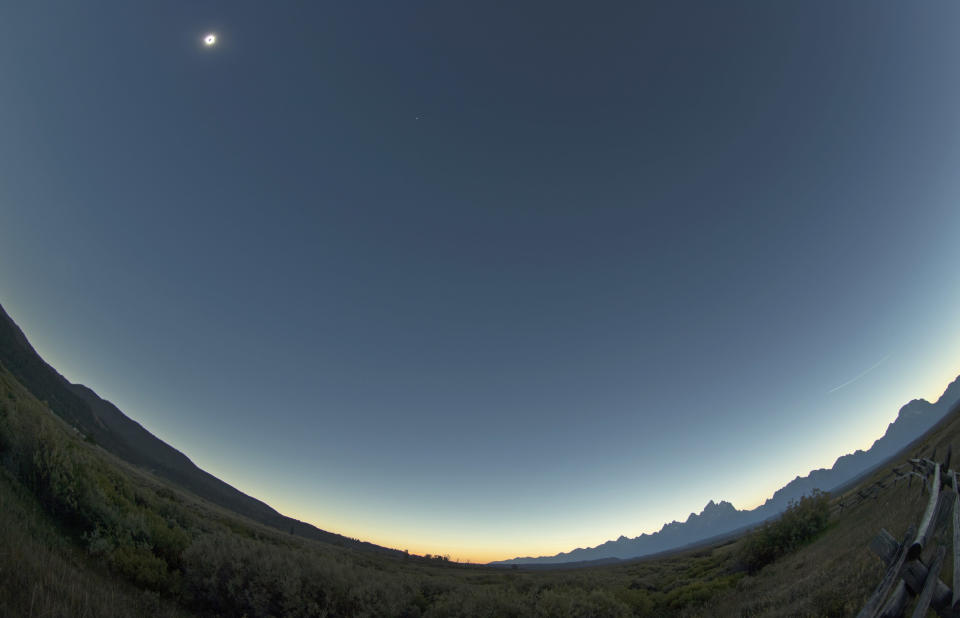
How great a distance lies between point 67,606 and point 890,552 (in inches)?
492

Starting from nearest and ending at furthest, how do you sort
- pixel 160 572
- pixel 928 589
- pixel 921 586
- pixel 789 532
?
pixel 928 589, pixel 921 586, pixel 160 572, pixel 789 532

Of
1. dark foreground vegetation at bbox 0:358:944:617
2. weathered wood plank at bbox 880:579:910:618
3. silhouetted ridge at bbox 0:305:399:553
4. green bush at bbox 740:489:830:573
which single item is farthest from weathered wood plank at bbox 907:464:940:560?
silhouetted ridge at bbox 0:305:399:553

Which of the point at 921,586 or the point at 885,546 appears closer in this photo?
the point at 921,586

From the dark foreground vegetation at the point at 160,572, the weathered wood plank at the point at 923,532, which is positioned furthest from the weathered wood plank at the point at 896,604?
the dark foreground vegetation at the point at 160,572

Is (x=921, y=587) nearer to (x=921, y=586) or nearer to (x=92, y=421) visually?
(x=921, y=586)

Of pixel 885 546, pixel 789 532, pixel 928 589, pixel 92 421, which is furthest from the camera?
pixel 92 421

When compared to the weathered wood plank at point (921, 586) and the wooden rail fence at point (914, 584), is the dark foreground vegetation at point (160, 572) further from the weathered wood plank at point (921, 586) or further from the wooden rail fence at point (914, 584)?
the weathered wood plank at point (921, 586)

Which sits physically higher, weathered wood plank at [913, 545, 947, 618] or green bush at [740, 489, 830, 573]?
weathered wood plank at [913, 545, 947, 618]

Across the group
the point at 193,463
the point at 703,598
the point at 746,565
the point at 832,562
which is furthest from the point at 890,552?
the point at 193,463

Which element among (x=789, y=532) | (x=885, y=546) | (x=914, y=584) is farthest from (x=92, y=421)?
(x=914, y=584)

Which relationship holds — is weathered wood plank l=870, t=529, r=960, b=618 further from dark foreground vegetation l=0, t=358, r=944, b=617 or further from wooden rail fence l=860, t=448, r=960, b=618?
dark foreground vegetation l=0, t=358, r=944, b=617

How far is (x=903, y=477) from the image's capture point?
1886cm

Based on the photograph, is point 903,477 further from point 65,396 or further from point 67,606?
point 65,396

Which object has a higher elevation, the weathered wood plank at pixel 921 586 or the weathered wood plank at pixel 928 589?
the weathered wood plank at pixel 928 589
